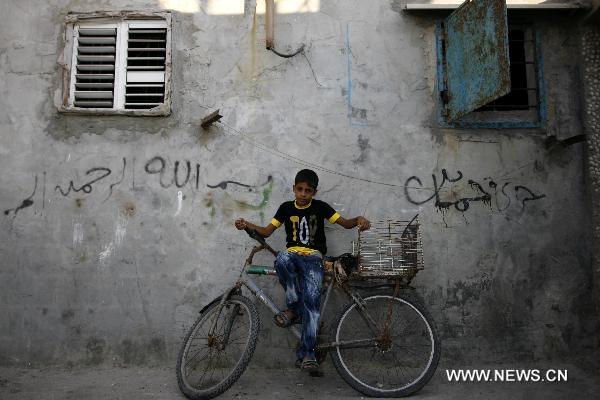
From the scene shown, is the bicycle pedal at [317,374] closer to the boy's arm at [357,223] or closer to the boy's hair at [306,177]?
the boy's arm at [357,223]

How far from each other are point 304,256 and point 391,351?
1241 mm

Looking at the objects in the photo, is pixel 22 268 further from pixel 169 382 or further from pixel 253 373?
pixel 253 373

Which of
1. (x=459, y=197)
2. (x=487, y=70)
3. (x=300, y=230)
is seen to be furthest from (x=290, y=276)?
(x=487, y=70)

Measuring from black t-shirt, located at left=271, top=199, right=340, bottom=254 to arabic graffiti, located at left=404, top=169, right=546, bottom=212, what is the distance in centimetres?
105

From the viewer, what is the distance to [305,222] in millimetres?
4922

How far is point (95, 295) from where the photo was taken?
5363mm

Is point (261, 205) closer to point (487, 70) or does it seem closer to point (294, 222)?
point (294, 222)

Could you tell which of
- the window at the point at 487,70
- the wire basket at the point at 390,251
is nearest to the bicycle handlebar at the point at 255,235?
the wire basket at the point at 390,251

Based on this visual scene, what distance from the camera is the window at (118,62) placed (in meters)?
5.68

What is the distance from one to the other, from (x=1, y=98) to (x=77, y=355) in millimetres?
2718

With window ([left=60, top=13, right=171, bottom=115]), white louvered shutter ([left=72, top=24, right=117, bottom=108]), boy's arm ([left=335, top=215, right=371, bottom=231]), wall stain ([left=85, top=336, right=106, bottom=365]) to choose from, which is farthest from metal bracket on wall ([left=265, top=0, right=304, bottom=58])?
A: wall stain ([left=85, top=336, right=106, bottom=365])

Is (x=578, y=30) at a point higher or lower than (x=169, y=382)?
higher

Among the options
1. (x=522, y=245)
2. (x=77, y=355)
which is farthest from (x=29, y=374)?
(x=522, y=245)

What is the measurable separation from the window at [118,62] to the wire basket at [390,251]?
8.53 feet
